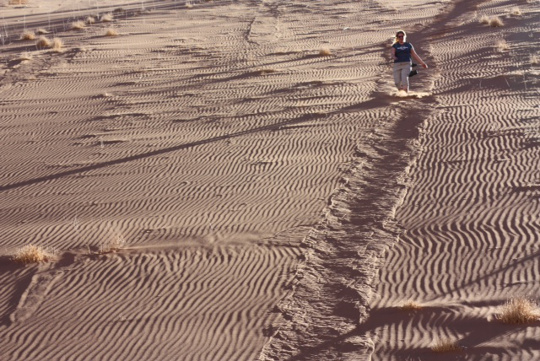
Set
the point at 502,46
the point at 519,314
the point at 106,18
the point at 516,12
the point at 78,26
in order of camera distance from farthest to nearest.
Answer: the point at 106,18
the point at 78,26
the point at 516,12
the point at 502,46
the point at 519,314

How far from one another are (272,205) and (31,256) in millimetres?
4066

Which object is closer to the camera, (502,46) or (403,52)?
(403,52)

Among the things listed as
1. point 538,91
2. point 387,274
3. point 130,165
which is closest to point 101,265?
point 387,274

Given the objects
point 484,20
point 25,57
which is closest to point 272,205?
point 25,57

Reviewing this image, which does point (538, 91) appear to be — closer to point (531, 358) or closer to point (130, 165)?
point (130, 165)

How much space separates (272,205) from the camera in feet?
42.8

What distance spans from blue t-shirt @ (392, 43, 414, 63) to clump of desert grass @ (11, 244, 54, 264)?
1012 centimetres

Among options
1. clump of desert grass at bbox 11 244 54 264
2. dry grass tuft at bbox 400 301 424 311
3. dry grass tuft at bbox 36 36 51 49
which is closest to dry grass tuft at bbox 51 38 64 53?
dry grass tuft at bbox 36 36 51 49

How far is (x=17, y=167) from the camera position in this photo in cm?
1653

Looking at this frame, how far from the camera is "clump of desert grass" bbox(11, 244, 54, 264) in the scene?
36.3ft

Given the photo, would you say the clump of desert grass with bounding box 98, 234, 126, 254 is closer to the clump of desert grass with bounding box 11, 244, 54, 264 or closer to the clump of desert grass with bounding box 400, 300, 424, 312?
the clump of desert grass with bounding box 11, 244, 54, 264

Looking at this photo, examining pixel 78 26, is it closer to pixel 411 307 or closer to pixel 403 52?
pixel 403 52

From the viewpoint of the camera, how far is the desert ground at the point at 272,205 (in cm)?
862

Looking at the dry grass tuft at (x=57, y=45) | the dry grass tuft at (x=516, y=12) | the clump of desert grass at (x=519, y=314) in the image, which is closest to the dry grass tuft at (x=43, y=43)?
the dry grass tuft at (x=57, y=45)
